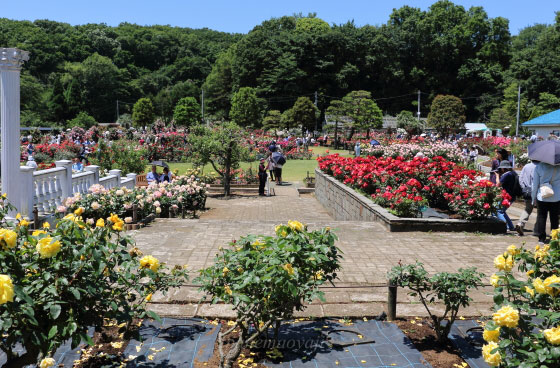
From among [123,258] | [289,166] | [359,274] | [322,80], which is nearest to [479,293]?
[359,274]

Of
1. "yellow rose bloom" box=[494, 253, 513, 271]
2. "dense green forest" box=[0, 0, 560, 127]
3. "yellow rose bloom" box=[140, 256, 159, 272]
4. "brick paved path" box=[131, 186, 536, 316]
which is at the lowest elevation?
"brick paved path" box=[131, 186, 536, 316]

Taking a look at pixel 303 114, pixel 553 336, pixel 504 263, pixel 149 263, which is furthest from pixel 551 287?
pixel 303 114

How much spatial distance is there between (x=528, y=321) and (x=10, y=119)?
306 inches

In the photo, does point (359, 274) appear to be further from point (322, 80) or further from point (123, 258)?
point (322, 80)

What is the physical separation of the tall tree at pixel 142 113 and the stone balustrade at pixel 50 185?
2463 inches

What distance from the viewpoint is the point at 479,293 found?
16.6 ft

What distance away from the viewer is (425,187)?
33.2 feet

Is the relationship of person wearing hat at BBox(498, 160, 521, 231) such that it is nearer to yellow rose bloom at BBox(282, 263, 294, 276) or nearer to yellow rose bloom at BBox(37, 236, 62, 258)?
yellow rose bloom at BBox(282, 263, 294, 276)

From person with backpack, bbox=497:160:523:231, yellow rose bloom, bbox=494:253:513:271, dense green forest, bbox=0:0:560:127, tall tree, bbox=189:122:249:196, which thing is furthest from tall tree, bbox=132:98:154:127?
yellow rose bloom, bbox=494:253:513:271

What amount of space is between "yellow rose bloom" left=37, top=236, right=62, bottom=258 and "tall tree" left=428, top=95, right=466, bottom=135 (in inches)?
1912

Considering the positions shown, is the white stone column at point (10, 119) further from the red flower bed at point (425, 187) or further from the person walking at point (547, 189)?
the person walking at point (547, 189)

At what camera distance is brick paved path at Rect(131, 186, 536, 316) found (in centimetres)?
464

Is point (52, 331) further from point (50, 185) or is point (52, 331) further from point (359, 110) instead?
point (359, 110)

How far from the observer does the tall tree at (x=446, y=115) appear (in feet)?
156
